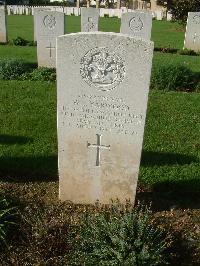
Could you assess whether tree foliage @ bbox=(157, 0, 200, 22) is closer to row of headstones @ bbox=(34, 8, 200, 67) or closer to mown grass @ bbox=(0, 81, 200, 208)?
row of headstones @ bbox=(34, 8, 200, 67)

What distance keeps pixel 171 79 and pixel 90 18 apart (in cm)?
687

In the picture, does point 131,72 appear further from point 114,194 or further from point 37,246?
point 37,246

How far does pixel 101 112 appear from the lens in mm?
4637

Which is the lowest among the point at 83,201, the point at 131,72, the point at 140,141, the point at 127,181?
the point at 83,201

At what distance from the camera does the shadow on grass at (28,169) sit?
19.1 feet

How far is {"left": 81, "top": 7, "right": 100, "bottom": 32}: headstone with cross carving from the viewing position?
16.2 meters

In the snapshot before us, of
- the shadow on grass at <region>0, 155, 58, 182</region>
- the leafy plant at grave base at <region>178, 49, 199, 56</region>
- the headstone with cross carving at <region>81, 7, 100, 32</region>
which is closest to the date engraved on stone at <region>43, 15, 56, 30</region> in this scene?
the headstone with cross carving at <region>81, 7, 100, 32</region>

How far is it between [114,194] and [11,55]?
10.9 m

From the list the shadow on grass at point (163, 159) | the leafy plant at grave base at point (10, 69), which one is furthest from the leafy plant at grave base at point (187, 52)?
the shadow on grass at point (163, 159)

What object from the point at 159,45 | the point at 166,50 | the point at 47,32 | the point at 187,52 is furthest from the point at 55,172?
the point at 159,45

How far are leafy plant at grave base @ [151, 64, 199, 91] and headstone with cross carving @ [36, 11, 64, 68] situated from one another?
3.74 metres

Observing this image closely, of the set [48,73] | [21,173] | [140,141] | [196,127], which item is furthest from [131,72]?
[48,73]

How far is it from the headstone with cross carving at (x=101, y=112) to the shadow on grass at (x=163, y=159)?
53.2 inches

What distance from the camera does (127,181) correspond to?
4965 mm
